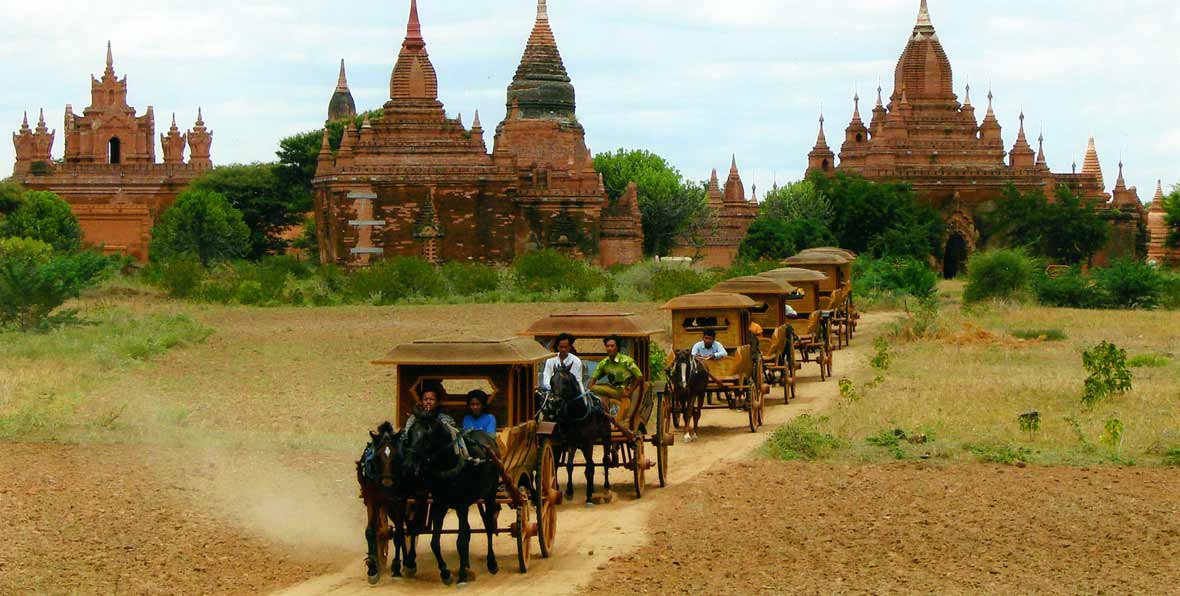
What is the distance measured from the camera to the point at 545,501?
11.6 m

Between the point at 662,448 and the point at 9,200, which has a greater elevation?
the point at 9,200

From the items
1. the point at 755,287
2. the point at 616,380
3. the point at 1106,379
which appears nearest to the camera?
the point at 616,380

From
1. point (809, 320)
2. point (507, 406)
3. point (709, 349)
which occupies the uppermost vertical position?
point (507, 406)

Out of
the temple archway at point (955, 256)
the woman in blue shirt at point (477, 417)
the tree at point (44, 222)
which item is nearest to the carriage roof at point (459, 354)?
the woman in blue shirt at point (477, 417)

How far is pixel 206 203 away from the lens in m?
54.2

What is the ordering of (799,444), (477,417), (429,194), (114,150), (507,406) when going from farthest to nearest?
(114,150) < (429,194) < (799,444) < (507,406) < (477,417)

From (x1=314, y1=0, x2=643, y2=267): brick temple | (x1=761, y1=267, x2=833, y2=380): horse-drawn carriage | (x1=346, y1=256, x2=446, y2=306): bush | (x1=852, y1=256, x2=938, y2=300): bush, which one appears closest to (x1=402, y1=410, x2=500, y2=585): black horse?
(x1=761, y1=267, x2=833, y2=380): horse-drawn carriage

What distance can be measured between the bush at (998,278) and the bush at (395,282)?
10324mm

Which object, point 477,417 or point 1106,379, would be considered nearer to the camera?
point 477,417

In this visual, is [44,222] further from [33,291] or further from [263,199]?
[33,291]

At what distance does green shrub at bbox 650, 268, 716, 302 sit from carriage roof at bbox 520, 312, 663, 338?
18.4m

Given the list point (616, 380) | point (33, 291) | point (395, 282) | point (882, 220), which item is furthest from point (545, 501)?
point (882, 220)

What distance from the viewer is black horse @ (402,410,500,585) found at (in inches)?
401

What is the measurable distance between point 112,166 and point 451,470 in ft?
185
